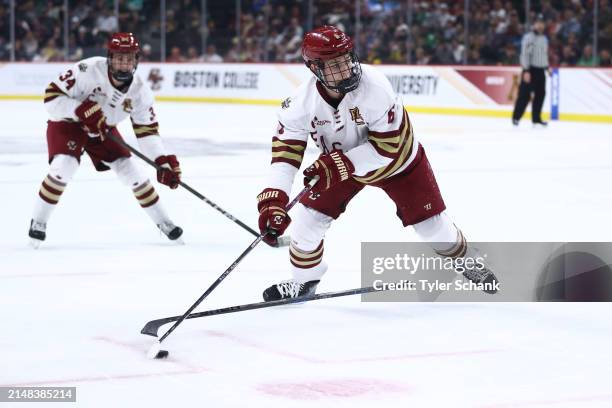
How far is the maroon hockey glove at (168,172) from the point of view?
580 cm

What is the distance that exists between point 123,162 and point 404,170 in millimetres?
2242

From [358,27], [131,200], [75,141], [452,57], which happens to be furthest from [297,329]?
[358,27]

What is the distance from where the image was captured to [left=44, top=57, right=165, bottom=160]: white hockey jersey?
571cm

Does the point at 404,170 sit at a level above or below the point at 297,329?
above

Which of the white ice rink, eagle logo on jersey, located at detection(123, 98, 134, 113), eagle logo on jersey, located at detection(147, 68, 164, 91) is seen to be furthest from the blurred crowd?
eagle logo on jersey, located at detection(123, 98, 134, 113)

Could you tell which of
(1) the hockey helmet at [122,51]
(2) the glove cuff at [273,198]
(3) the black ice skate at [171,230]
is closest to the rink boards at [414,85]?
(3) the black ice skate at [171,230]

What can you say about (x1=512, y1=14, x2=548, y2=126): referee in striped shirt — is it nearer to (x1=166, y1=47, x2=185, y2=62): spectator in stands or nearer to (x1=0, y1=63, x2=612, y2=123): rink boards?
(x1=0, y1=63, x2=612, y2=123): rink boards

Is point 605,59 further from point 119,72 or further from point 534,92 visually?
point 119,72

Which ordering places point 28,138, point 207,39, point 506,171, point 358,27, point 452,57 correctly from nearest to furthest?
point 506,171
point 28,138
point 452,57
point 358,27
point 207,39

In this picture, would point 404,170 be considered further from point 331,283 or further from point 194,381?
point 194,381

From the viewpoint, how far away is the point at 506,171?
9.12 m

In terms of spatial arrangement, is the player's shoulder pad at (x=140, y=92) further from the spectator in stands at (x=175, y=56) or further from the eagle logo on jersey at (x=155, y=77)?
the eagle logo on jersey at (x=155, y=77)

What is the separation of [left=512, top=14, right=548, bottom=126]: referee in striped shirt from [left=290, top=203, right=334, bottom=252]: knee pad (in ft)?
31.5

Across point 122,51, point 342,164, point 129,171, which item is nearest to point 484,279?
point 342,164
